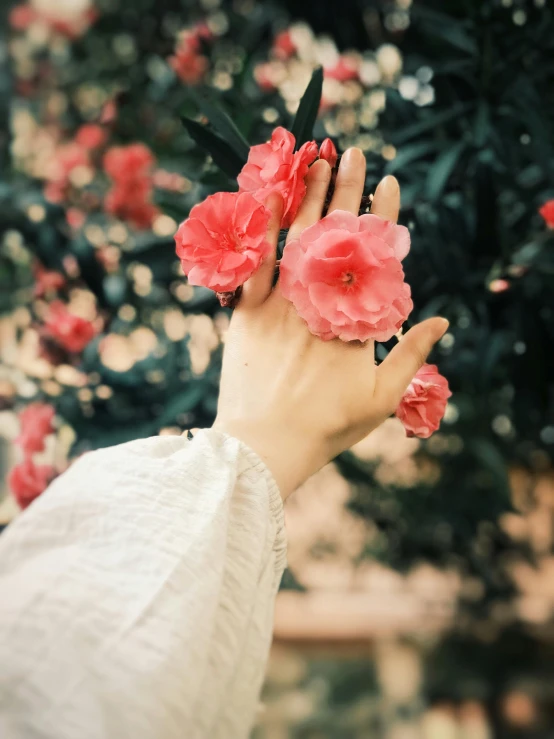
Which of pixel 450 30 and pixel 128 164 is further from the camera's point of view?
pixel 128 164

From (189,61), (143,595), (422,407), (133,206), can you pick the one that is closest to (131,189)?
(133,206)

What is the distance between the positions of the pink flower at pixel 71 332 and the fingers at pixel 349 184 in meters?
0.86

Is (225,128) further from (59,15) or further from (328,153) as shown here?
(59,15)

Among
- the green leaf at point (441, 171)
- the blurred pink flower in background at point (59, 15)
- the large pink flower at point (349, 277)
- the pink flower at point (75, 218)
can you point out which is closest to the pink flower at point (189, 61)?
the pink flower at point (75, 218)

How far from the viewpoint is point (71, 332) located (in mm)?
1339

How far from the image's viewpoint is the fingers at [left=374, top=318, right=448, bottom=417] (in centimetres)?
58

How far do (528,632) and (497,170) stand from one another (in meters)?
2.42

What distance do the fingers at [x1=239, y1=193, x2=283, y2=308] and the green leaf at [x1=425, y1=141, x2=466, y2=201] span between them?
48cm

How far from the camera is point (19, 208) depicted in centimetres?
160

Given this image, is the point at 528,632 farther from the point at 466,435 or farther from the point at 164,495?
the point at 164,495

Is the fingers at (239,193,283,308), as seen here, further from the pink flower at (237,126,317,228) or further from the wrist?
the wrist

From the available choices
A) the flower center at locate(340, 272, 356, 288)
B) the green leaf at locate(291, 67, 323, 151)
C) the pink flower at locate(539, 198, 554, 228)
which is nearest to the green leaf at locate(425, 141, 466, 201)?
the pink flower at locate(539, 198, 554, 228)

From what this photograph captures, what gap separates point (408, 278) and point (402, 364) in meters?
0.46

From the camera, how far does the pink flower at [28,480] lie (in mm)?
1050
